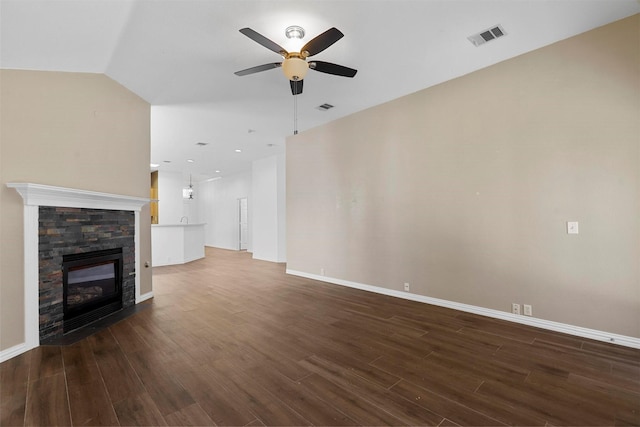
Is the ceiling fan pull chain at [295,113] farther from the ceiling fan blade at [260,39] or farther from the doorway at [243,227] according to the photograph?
the doorway at [243,227]

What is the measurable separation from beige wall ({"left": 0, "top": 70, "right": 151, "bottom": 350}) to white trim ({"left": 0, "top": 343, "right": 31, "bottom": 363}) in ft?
0.14

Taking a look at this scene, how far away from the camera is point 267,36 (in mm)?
2941

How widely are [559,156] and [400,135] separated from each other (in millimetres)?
2032

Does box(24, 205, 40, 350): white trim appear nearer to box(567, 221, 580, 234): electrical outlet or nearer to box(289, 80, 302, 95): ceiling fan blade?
box(289, 80, 302, 95): ceiling fan blade

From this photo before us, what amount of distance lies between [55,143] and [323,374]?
12.1 feet

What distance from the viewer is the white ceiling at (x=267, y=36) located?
2.52 m

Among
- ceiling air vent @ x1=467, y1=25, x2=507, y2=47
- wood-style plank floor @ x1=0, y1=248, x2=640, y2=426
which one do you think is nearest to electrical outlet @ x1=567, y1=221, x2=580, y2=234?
wood-style plank floor @ x1=0, y1=248, x2=640, y2=426

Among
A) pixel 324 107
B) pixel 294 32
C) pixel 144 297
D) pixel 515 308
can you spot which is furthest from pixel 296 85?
pixel 144 297

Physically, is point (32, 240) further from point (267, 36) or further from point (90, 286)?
point (267, 36)

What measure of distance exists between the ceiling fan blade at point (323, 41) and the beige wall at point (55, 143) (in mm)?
2781

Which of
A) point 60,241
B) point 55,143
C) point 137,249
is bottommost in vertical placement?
point 137,249

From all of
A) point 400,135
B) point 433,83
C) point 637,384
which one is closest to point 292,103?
point 400,135

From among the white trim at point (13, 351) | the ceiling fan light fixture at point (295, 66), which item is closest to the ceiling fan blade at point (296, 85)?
the ceiling fan light fixture at point (295, 66)

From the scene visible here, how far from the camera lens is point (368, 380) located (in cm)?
223
